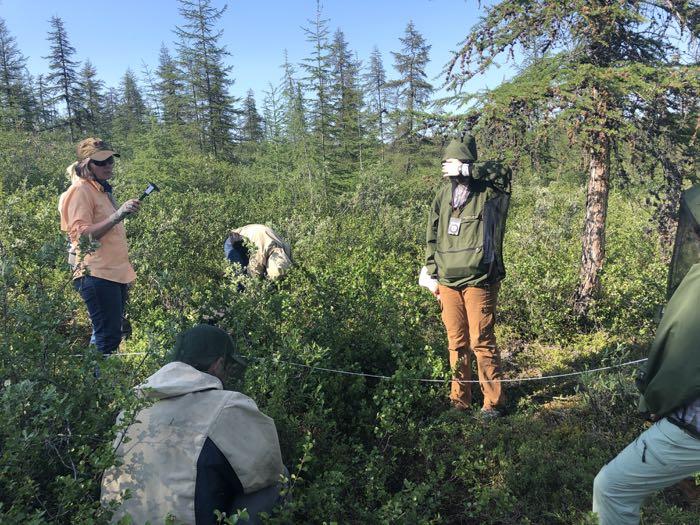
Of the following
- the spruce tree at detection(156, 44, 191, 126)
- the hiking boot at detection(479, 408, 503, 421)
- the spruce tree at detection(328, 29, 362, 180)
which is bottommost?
the hiking boot at detection(479, 408, 503, 421)

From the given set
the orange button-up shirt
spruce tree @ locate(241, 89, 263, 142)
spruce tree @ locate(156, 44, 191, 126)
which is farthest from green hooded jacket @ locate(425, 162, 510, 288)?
spruce tree @ locate(241, 89, 263, 142)

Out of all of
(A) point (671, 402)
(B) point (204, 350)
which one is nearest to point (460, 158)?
(A) point (671, 402)

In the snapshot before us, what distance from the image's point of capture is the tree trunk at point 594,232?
496 centimetres

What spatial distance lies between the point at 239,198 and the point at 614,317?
939cm

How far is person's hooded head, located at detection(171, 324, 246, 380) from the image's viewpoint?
2.23m

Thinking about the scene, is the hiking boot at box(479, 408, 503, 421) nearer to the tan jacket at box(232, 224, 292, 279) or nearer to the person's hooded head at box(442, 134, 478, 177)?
the person's hooded head at box(442, 134, 478, 177)

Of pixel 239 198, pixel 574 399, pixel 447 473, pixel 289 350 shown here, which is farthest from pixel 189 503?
pixel 239 198

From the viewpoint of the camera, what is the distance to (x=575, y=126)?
4.27m

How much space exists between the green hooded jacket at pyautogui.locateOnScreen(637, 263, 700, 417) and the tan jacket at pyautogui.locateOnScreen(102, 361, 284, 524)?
1.68m

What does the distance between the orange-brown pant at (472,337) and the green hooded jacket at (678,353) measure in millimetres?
1800

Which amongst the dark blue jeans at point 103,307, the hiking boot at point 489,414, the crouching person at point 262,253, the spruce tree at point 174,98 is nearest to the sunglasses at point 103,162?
the dark blue jeans at point 103,307

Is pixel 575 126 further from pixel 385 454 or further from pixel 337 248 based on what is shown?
pixel 337 248

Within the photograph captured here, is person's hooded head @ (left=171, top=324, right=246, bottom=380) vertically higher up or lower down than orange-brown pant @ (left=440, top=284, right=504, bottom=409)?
higher up

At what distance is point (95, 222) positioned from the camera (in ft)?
11.8
